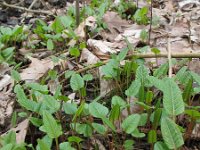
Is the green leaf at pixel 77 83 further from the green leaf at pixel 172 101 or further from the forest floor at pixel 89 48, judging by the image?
the green leaf at pixel 172 101

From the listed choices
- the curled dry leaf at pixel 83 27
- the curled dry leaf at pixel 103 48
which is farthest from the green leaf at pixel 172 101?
the curled dry leaf at pixel 83 27

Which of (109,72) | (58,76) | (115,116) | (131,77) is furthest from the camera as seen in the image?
(58,76)

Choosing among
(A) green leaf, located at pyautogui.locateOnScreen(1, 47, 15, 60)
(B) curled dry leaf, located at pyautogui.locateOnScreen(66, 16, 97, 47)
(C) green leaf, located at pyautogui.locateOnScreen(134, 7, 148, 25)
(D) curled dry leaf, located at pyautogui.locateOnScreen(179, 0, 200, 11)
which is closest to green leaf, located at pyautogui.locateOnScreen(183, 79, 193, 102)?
(B) curled dry leaf, located at pyautogui.locateOnScreen(66, 16, 97, 47)

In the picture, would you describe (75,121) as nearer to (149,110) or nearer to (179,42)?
(149,110)

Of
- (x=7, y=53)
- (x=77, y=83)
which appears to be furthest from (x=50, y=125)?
(x=7, y=53)

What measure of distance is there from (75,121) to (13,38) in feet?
4.65

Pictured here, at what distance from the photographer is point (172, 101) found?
1.24 metres

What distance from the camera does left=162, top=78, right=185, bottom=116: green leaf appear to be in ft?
4.02

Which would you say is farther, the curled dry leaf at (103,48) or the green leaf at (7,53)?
the green leaf at (7,53)

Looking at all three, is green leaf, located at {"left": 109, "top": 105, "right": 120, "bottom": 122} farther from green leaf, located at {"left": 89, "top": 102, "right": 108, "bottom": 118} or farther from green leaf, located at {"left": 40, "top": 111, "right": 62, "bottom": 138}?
green leaf, located at {"left": 40, "top": 111, "right": 62, "bottom": 138}

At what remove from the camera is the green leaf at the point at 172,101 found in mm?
1227

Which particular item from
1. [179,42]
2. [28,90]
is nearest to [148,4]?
[179,42]

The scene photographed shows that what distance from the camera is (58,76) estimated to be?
6.56 ft

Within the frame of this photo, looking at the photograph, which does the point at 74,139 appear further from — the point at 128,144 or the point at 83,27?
the point at 83,27
